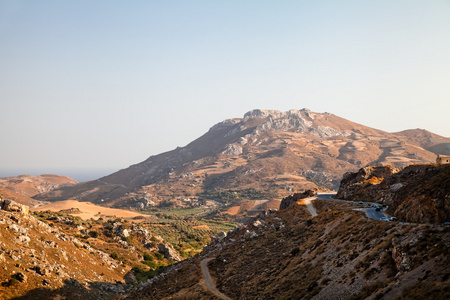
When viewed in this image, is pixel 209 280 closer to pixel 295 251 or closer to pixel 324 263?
pixel 295 251

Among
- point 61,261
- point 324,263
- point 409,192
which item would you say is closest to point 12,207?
point 61,261

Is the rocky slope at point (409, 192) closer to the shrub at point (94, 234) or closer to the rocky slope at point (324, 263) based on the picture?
the rocky slope at point (324, 263)

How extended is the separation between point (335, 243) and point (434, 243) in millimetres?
14768

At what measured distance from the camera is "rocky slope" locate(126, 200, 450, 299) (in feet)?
71.8

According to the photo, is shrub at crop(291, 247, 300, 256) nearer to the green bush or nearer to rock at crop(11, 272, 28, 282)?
rock at crop(11, 272, 28, 282)

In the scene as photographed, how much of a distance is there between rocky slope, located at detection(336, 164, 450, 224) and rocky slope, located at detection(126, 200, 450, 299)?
3.84m

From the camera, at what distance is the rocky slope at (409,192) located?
99.6 ft

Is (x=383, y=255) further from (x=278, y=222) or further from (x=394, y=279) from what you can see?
(x=278, y=222)

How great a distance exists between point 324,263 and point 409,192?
17.6 metres

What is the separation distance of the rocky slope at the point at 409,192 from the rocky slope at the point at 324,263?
3.84 metres

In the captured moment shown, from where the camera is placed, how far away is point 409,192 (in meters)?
40.6

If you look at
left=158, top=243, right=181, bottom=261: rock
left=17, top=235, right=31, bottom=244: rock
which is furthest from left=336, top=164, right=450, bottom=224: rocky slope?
left=17, top=235, right=31, bottom=244: rock

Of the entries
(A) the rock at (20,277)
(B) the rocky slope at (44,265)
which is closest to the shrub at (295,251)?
(B) the rocky slope at (44,265)

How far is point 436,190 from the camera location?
105 feet
